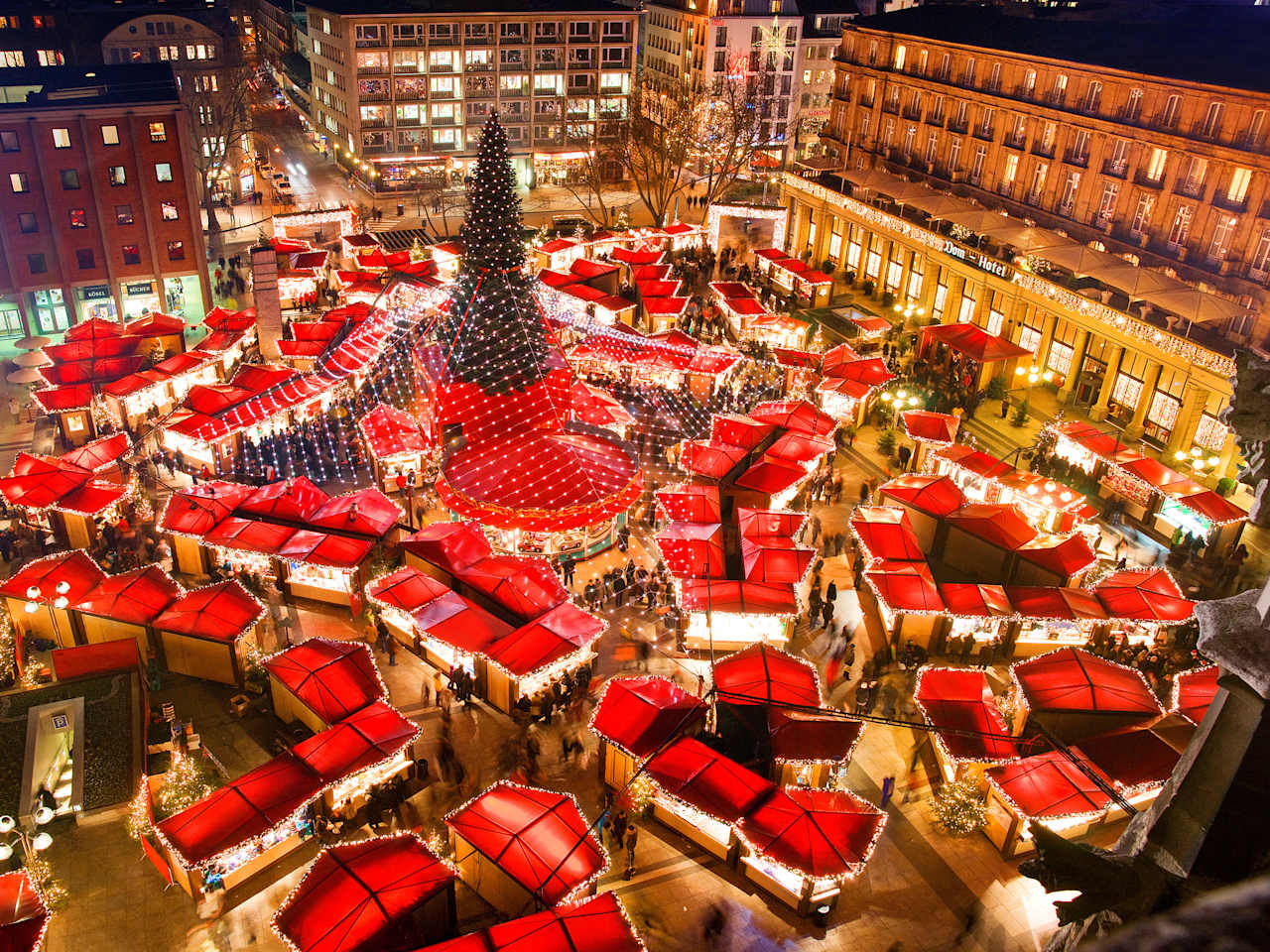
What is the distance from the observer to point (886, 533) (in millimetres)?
30500

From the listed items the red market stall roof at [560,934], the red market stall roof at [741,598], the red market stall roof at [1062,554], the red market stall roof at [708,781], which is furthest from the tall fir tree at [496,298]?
the red market stall roof at [560,934]

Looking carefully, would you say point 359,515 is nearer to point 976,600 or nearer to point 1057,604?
point 976,600

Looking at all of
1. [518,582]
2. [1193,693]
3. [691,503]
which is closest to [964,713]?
[1193,693]

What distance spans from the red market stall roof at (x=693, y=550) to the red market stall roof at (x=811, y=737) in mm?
6216

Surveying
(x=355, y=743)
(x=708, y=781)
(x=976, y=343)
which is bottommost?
(x=355, y=743)

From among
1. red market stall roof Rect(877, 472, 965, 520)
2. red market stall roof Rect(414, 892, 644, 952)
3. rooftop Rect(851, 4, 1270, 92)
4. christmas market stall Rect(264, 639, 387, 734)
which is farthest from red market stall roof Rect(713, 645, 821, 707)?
rooftop Rect(851, 4, 1270, 92)

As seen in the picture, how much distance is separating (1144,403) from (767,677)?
85.9 feet

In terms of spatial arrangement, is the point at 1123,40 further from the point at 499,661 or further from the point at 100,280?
the point at 100,280

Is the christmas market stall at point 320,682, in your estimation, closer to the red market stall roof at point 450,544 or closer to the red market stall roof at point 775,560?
the red market stall roof at point 450,544

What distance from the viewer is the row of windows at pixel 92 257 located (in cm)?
4775

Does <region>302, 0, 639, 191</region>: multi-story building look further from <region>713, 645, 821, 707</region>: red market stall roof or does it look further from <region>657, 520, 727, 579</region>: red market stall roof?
<region>713, 645, 821, 707</region>: red market stall roof

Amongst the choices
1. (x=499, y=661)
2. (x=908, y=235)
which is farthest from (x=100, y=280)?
(x=908, y=235)

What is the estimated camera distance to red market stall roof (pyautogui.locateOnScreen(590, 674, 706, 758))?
2258cm

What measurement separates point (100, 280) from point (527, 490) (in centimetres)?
3230
